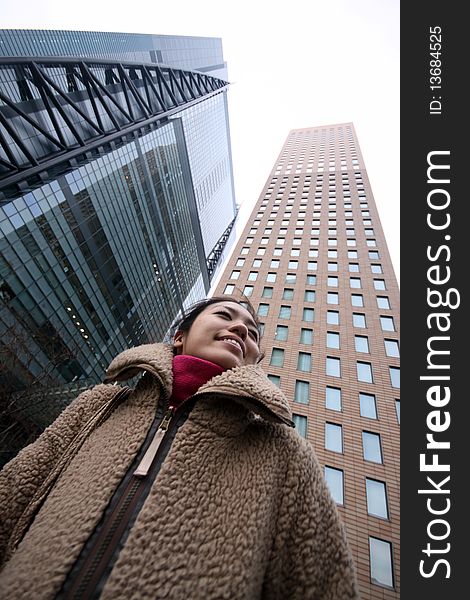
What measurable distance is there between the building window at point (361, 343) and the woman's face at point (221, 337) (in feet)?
56.4

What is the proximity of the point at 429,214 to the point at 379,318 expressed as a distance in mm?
14452

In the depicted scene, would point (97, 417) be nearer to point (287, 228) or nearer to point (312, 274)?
point (312, 274)

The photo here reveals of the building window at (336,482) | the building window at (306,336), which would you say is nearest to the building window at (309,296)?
the building window at (306,336)

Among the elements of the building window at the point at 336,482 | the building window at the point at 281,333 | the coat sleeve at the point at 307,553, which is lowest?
the building window at the point at 336,482

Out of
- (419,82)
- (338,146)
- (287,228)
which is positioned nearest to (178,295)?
(287,228)

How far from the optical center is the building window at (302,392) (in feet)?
51.7

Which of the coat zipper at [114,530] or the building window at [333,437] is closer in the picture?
the coat zipper at [114,530]

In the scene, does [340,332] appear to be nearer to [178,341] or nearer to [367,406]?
[367,406]

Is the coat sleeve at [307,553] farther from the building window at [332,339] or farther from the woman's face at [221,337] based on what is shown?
the building window at [332,339]

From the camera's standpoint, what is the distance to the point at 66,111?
84.5 feet

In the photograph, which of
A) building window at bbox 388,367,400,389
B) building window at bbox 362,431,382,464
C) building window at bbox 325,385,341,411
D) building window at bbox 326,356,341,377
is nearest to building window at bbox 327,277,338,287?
building window at bbox 326,356,341,377

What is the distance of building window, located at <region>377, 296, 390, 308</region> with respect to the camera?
20438 millimetres

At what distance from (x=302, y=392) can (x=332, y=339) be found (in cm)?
471

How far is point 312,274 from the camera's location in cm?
2412
